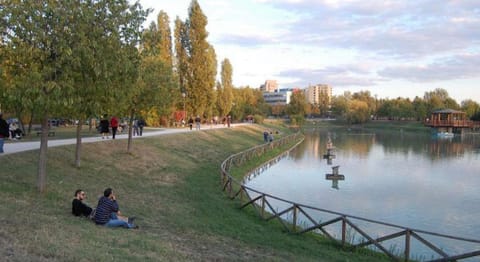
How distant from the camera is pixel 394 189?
26.4 m

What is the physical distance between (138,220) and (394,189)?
1853cm

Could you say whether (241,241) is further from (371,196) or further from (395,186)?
(395,186)

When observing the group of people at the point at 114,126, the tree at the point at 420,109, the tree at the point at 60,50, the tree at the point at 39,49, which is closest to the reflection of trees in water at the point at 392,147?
the group of people at the point at 114,126

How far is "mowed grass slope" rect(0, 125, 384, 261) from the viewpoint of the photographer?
28.6 feet

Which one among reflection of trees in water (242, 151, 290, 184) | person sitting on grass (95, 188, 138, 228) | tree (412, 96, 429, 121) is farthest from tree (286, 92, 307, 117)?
person sitting on grass (95, 188, 138, 228)

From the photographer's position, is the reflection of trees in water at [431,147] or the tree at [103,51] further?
the reflection of trees in water at [431,147]

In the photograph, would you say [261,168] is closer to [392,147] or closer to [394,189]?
[394,189]

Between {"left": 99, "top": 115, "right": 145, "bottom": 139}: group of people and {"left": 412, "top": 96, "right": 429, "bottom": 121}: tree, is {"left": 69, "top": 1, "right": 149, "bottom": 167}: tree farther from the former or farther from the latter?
{"left": 412, "top": 96, "right": 429, "bottom": 121}: tree

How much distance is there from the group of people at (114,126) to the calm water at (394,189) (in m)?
9.55

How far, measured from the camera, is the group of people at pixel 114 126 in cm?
2748

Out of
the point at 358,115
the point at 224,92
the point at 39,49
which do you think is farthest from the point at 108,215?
the point at 358,115

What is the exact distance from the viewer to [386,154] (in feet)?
157

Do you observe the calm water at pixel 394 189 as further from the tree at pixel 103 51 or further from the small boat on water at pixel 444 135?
the small boat on water at pixel 444 135

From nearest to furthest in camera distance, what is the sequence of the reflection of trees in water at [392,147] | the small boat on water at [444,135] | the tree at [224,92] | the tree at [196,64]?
the reflection of trees in water at [392,147] < the tree at [196,64] < the tree at [224,92] < the small boat on water at [444,135]
